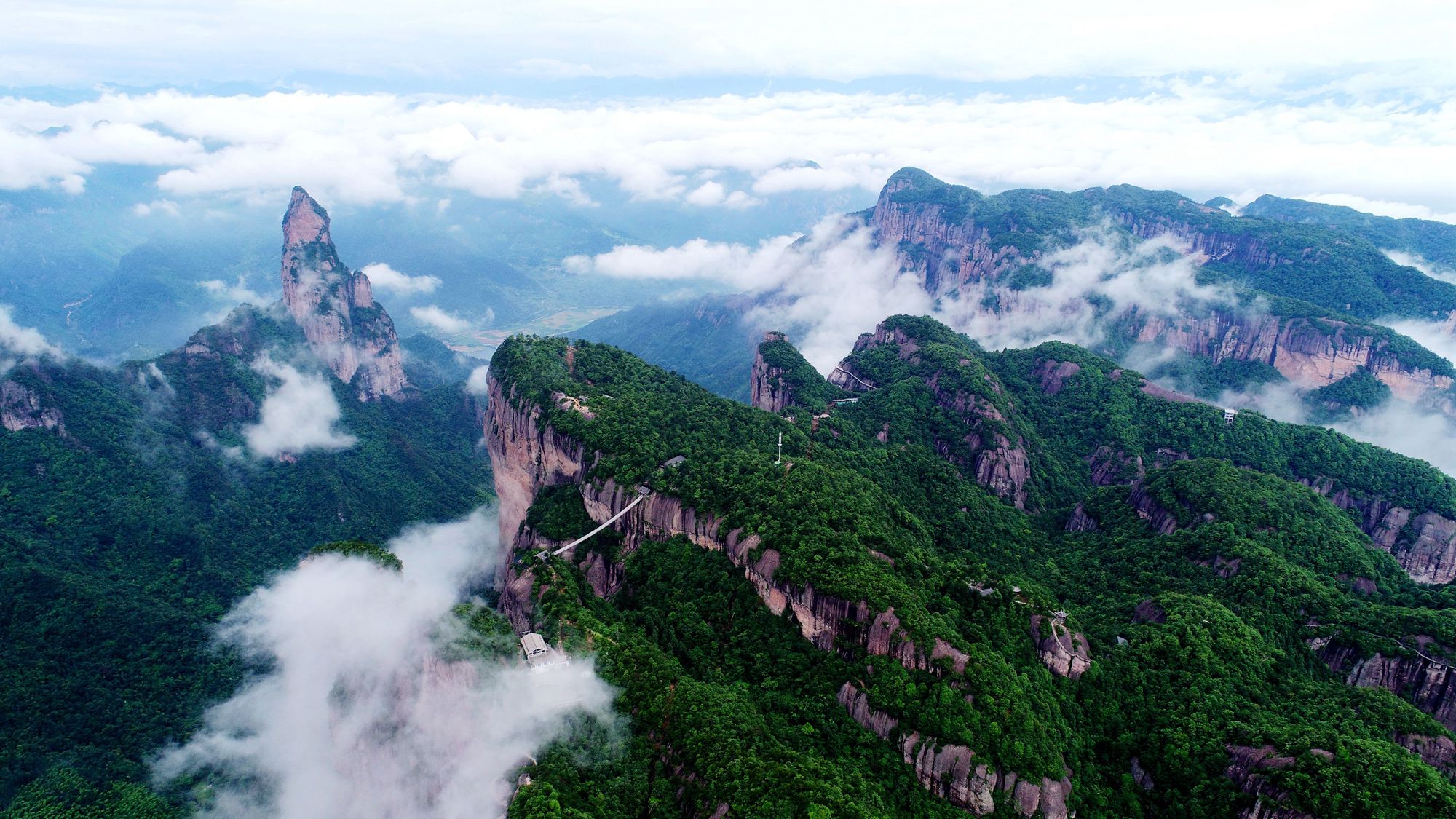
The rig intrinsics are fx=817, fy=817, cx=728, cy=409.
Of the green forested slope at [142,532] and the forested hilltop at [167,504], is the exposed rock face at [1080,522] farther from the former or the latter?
the green forested slope at [142,532]

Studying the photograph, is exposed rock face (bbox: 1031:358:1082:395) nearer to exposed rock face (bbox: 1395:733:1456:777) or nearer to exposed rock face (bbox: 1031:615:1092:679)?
exposed rock face (bbox: 1031:615:1092:679)

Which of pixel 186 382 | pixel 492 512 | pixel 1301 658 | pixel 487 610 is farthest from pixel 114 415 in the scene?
pixel 1301 658

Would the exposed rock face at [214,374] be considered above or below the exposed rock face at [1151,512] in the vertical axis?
below

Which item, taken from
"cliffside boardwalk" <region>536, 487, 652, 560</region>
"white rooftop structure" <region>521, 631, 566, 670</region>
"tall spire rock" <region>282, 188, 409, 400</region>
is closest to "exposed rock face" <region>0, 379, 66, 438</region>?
"tall spire rock" <region>282, 188, 409, 400</region>

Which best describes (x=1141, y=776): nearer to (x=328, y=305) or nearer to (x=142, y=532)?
(x=142, y=532)

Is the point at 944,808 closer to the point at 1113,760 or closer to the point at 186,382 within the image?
the point at 1113,760

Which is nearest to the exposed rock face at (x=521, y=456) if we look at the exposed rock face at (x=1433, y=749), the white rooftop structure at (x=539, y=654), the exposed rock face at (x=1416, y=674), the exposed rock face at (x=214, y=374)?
the white rooftop structure at (x=539, y=654)

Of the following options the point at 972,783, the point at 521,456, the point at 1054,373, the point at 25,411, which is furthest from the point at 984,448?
the point at 25,411
